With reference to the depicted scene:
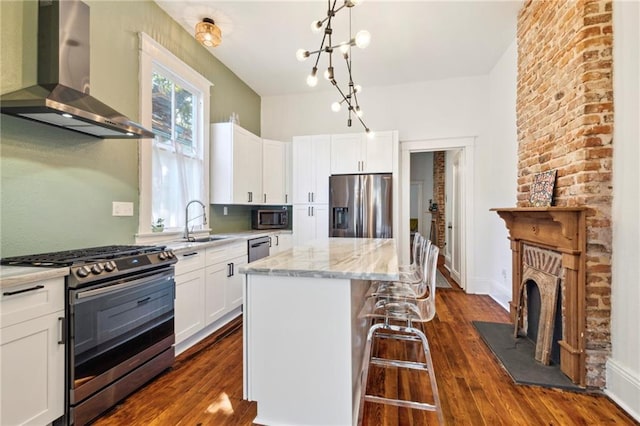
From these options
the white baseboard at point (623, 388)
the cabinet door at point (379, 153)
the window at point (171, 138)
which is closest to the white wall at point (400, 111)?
the cabinet door at point (379, 153)

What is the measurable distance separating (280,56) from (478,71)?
9.31 ft

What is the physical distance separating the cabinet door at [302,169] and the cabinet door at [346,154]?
1.17 feet

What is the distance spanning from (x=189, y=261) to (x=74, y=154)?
1132 mm

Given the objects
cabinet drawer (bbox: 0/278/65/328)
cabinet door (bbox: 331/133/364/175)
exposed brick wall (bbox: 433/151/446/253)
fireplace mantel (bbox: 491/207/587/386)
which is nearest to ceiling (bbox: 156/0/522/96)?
cabinet door (bbox: 331/133/364/175)

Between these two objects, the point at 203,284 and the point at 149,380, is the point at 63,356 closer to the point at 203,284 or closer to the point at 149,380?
the point at 149,380

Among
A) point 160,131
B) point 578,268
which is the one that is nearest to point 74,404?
point 160,131

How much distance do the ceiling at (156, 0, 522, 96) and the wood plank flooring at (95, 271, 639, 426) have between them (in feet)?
10.5

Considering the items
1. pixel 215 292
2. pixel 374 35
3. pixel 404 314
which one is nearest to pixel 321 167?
pixel 374 35

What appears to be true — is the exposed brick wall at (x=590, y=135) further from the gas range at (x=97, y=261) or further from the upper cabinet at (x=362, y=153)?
the gas range at (x=97, y=261)

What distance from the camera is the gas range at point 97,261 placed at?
5.11 feet

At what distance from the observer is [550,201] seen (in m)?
2.35

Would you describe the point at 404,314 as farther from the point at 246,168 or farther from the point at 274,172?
the point at 274,172

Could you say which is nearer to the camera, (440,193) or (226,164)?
(226,164)

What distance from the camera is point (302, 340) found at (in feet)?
5.12
